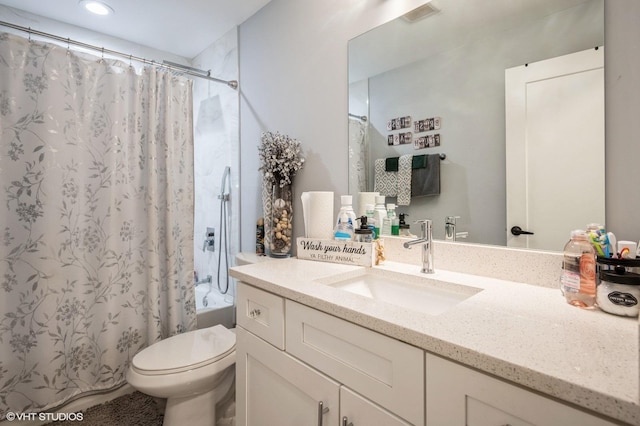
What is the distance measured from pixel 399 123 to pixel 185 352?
4.70 feet

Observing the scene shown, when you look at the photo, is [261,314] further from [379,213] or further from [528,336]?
[528,336]

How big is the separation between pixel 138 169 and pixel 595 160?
211cm

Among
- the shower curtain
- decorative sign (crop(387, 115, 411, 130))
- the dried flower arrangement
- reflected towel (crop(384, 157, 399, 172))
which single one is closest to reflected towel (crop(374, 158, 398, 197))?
reflected towel (crop(384, 157, 399, 172))

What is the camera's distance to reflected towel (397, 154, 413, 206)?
51.0 inches

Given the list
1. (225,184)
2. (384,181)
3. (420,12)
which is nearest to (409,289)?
(384,181)

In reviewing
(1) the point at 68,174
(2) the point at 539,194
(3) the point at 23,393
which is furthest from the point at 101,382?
(2) the point at 539,194

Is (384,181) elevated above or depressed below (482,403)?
above

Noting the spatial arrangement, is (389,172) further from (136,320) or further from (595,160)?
(136,320)

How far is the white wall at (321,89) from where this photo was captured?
829mm

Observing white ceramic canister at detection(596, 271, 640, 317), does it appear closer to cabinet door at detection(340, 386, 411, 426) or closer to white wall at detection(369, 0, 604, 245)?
white wall at detection(369, 0, 604, 245)

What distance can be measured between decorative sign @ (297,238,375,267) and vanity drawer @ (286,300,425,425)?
390 millimetres

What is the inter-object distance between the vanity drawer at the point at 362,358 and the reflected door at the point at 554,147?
25.1 inches

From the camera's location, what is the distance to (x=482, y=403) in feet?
1.77

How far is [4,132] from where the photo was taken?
1.44 metres
